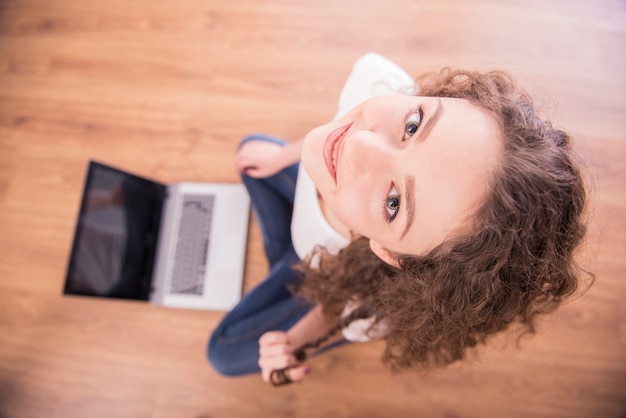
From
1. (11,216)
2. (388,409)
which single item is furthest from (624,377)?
(11,216)

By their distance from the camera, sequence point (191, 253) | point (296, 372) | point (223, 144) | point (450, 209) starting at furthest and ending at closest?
point (223, 144), point (191, 253), point (296, 372), point (450, 209)

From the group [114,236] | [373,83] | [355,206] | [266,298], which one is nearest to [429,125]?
[355,206]

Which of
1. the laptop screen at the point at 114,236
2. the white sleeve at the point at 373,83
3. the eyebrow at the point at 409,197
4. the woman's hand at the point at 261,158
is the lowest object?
the laptop screen at the point at 114,236

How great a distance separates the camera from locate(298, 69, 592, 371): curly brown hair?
1.87 ft

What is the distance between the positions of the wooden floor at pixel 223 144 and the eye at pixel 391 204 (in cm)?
75

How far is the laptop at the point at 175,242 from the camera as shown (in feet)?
3.57

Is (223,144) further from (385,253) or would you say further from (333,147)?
(385,253)

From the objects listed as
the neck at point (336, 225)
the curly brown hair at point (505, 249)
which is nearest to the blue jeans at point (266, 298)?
the neck at point (336, 225)

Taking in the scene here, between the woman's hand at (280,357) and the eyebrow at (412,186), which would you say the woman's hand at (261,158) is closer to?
the woman's hand at (280,357)

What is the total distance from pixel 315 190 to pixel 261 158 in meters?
0.27

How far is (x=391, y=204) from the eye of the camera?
0.62 meters

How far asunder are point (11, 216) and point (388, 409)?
1427mm

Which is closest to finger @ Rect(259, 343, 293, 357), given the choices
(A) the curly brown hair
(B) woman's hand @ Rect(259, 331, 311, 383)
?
(B) woman's hand @ Rect(259, 331, 311, 383)

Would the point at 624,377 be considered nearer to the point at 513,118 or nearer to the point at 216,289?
the point at 513,118
